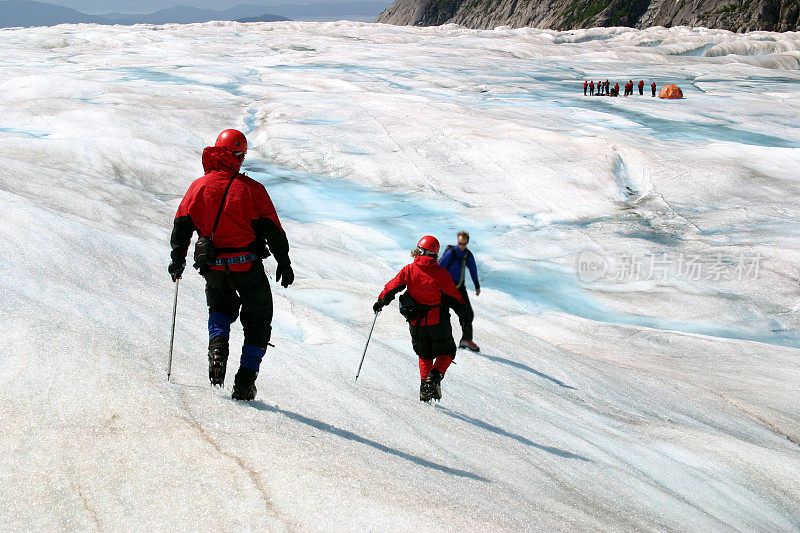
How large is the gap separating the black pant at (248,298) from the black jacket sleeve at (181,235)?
0.73 feet

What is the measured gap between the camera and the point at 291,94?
26.5 meters

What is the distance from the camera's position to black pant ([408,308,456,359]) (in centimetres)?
564

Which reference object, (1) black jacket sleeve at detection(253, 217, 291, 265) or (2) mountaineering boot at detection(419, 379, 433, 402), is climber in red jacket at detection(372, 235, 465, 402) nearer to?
(2) mountaineering boot at detection(419, 379, 433, 402)

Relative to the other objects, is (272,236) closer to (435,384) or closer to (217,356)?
(217,356)

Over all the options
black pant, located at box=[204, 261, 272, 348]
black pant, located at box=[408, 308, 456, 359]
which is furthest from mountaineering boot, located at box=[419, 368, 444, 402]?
black pant, located at box=[204, 261, 272, 348]

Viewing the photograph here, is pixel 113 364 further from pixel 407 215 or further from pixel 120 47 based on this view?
pixel 120 47

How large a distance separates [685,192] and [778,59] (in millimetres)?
48689

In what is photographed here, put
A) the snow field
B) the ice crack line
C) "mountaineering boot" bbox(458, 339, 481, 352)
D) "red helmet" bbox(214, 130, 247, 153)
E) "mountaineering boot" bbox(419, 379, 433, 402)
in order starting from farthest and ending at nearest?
1. "mountaineering boot" bbox(458, 339, 481, 352)
2. "mountaineering boot" bbox(419, 379, 433, 402)
3. "red helmet" bbox(214, 130, 247, 153)
4. the snow field
5. the ice crack line

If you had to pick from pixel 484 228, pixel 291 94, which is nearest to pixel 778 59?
pixel 291 94

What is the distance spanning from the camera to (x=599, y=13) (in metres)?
111

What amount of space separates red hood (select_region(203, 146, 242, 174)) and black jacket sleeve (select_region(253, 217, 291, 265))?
15.4 inches

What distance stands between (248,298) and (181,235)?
597 millimetres

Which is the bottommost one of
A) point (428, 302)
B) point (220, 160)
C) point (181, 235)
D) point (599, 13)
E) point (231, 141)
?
point (428, 302)

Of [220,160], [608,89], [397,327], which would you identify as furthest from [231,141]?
[608,89]
